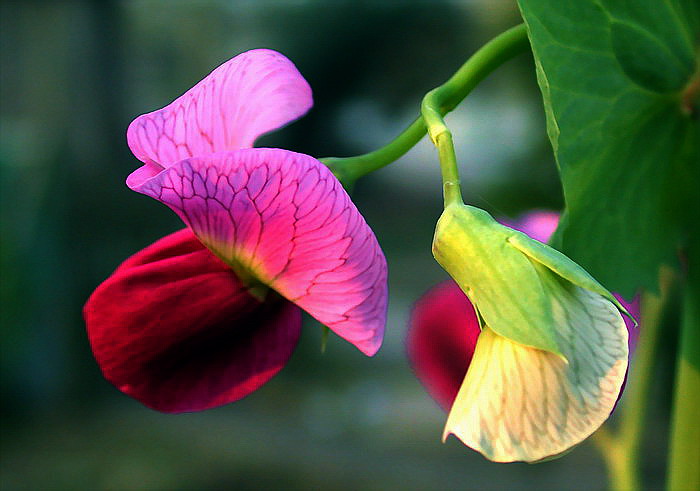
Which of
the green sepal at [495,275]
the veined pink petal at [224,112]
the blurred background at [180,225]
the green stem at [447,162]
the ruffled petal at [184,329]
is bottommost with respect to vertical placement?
the blurred background at [180,225]

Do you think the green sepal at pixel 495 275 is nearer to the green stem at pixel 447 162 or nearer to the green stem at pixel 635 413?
the green stem at pixel 447 162

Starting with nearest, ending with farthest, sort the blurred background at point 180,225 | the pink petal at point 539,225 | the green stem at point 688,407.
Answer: the green stem at point 688,407, the pink petal at point 539,225, the blurred background at point 180,225

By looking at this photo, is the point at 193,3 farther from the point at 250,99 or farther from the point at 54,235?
the point at 250,99

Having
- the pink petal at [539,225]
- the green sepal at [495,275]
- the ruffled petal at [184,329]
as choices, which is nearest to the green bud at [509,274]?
the green sepal at [495,275]

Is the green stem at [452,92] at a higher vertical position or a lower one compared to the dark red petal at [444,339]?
higher

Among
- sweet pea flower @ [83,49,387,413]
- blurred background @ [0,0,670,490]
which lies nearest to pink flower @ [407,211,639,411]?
sweet pea flower @ [83,49,387,413]

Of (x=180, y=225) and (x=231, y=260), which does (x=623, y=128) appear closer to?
(x=231, y=260)

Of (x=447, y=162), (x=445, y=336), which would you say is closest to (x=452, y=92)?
(x=447, y=162)
